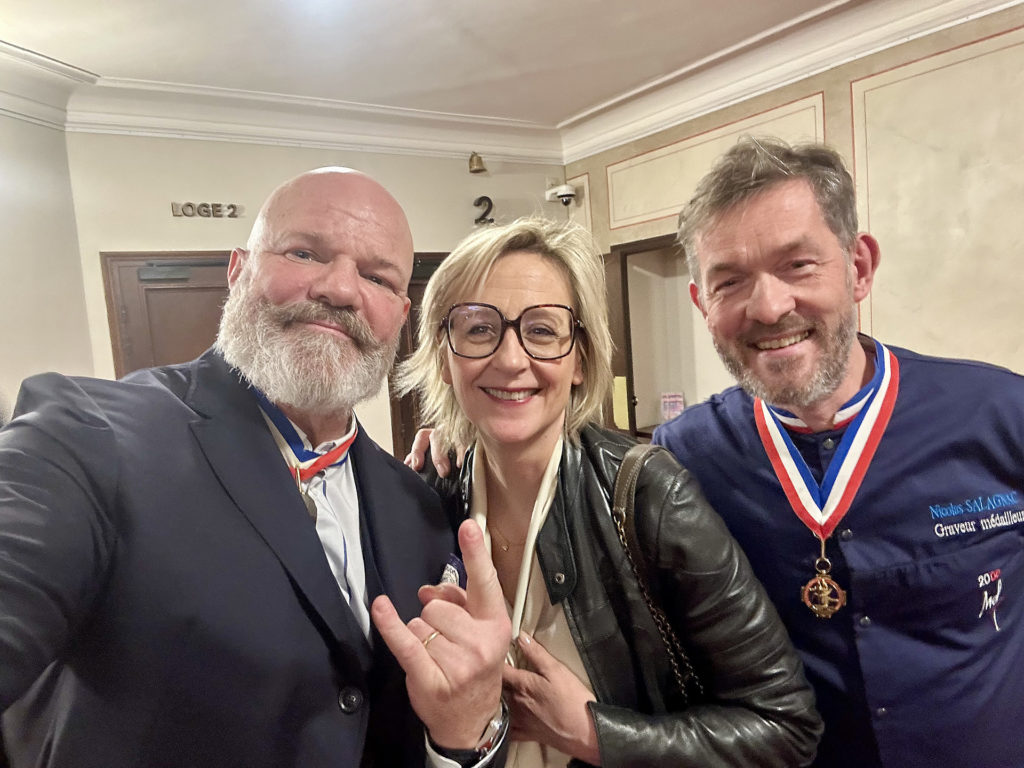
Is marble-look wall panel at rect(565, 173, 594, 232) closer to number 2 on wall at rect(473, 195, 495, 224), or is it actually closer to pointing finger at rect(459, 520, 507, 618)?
number 2 on wall at rect(473, 195, 495, 224)

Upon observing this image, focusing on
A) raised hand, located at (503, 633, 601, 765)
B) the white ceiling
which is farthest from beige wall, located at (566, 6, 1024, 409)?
raised hand, located at (503, 633, 601, 765)

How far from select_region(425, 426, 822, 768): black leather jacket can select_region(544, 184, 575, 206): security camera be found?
490cm

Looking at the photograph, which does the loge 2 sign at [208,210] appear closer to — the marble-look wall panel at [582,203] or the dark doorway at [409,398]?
the dark doorway at [409,398]

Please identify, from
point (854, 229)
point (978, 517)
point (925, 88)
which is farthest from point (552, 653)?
point (925, 88)

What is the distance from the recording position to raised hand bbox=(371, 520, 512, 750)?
2.99 ft

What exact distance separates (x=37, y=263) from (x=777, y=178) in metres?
4.50

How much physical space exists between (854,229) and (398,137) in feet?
15.1

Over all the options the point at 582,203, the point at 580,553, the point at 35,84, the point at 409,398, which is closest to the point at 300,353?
the point at 580,553

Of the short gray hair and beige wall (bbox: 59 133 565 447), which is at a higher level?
beige wall (bbox: 59 133 565 447)

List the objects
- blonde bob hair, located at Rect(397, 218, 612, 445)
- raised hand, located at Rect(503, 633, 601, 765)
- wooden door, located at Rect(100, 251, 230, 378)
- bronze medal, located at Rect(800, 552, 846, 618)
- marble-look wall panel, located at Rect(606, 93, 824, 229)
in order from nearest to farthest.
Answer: raised hand, located at Rect(503, 633, 601, 765) < bronze medal, located at Rect(800, 552, 846, 618) < blonde bob hair, located at Rect(397, 218, 612, 445) < marble-look wall panel, located at Rect(606, 93, 824, 229) < wooden door, located at Rect(100, 251, 230, 378)

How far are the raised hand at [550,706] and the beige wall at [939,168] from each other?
3.51 metres

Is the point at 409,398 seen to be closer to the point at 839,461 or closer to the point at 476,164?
the point at 476,164

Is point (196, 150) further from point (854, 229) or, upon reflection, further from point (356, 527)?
point (854, 229)

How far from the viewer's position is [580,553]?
4.15ft
